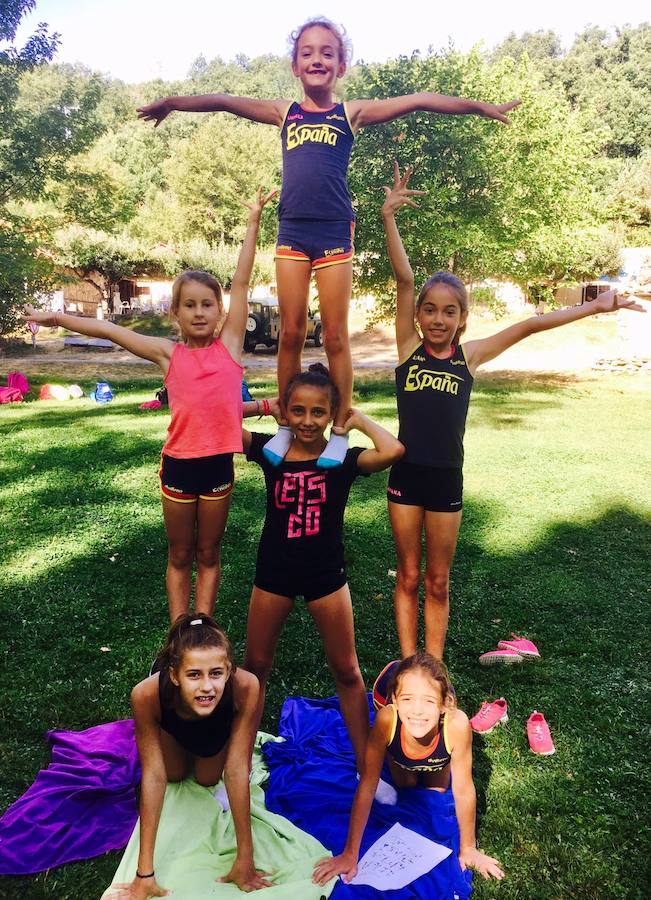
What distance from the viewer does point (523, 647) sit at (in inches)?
185

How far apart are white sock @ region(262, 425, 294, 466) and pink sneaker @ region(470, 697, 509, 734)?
1.83 metres

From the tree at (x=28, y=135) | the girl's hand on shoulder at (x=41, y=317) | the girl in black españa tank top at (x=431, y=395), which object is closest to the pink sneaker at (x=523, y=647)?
the girl in black españa tank top at (x=431, y=395)

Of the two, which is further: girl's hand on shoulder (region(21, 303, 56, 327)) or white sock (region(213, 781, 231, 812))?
girl's hand on shoulder (region(21, 303, 56, 327))

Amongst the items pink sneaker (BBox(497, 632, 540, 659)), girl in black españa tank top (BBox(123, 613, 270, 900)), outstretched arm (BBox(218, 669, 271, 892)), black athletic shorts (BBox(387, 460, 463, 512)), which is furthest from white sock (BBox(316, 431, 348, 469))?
pink sneaker (BBox(497, 632, 540, 659))

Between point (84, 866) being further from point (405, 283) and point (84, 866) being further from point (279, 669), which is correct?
point (405, 283)

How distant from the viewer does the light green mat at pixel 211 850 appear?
111 inches

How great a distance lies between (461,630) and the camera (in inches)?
201

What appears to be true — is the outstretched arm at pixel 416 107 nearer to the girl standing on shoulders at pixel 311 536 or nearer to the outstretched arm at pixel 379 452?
the girl standing on shoulders at pixel 311 536

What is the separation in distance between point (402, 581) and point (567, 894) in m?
1.58

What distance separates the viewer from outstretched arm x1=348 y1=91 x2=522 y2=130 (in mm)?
3670

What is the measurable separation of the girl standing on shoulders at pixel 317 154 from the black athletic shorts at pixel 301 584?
0.87 meters

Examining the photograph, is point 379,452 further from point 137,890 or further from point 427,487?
point 137,890

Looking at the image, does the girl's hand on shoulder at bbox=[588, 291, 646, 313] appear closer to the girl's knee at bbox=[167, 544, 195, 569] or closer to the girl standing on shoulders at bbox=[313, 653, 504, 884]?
the girl standing on shoulders at bbox=[313, 653, 504, 884]

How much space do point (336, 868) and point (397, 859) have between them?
258mm
